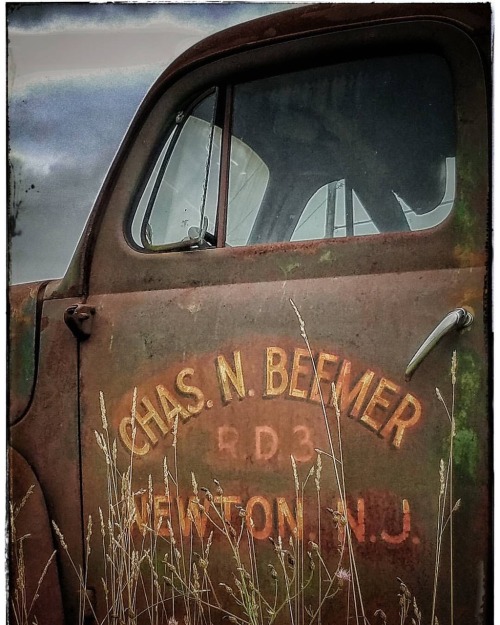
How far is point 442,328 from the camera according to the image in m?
1.96

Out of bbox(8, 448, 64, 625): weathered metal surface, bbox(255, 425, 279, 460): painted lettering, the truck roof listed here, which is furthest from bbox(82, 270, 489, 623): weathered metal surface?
the truck roof

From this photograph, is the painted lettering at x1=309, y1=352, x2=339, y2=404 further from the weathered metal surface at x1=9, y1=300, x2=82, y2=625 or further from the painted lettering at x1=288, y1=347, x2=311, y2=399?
the weathered metal surface at x1=9, y1=300, x2=82, y2=625

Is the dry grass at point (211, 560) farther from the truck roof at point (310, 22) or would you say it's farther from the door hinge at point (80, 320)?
the truck roof at point (310, 22)

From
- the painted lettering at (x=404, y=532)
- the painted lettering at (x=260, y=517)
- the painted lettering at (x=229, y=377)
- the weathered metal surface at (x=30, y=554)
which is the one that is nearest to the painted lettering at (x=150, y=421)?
the painted lettering at (x=229, y=377)

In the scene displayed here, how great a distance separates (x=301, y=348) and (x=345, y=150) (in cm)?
56

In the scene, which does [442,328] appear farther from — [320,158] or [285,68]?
[285,68]

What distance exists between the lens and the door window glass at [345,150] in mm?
2133

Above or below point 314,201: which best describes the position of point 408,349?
below

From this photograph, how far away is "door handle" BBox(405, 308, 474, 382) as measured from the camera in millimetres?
1951

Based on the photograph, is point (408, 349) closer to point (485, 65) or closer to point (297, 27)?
point (485, 65)

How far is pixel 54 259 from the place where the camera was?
9.21ft

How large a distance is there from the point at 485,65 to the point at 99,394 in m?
1.38

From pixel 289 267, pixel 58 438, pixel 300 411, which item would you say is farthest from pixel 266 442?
pixel 58 438

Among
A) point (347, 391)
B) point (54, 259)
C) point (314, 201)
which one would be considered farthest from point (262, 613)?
point (54, 259)
